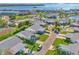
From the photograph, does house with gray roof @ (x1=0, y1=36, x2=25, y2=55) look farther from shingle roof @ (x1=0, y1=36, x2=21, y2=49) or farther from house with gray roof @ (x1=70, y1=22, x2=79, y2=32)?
house with gray roof @ (x1=70, y1=22, x2=79, y2=32)

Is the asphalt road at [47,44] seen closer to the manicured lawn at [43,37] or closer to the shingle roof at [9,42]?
the manicured lawn at [43,37]

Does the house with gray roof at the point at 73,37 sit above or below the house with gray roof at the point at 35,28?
below

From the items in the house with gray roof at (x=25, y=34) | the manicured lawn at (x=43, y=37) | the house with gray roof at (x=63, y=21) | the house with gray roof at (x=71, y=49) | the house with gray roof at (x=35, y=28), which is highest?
the house with gray roof at (x=63, y=21)

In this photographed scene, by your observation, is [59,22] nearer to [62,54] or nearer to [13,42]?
[62,54]

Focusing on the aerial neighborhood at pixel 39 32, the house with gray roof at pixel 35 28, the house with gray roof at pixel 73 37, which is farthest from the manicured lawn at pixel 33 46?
the house with gray roof at pixel 73 37

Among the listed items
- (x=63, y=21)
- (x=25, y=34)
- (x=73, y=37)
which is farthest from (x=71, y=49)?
(x=25, y=34)

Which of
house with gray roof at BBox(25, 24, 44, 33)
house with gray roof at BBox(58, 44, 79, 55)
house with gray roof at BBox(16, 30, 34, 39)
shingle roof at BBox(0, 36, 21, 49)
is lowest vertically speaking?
house with gray roof at BBox(58, 44, 79, 55)

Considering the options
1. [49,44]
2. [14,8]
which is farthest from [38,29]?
[14,8]

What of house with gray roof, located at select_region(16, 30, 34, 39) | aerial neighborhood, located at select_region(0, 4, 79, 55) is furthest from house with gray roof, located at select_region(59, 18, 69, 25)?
house with gray roof, located at select_region(16, 30, 34, 39)

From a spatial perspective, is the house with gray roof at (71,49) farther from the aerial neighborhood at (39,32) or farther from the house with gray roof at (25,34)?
the house with gray roof at (25,34)
